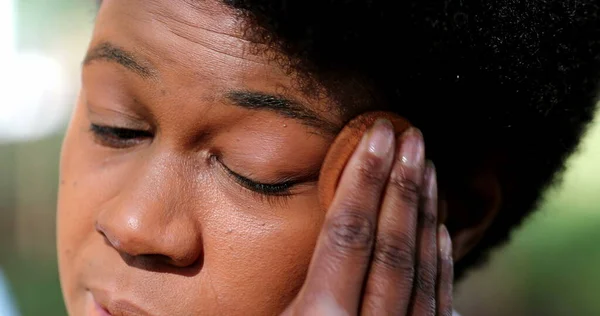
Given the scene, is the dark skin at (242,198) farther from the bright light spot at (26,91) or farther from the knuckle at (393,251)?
the bright light spot at (26,91)

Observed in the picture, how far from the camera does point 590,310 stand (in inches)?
88.4

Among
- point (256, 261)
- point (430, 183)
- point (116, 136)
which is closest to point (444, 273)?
point (430, 183)

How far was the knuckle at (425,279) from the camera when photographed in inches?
35.8

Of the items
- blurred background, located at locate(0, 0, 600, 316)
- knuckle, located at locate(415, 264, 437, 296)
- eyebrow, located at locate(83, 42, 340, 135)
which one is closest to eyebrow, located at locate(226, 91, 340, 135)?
eyebrow, located at locate(83, 42, 340, 135)

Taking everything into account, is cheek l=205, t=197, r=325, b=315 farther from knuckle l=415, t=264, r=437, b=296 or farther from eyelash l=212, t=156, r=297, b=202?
knuckle l=415, t=264, r=437, b=296

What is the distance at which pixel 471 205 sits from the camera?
3.72 ft

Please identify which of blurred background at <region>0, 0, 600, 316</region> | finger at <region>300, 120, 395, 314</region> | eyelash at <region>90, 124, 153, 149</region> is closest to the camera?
finger at <region>300, 120, 395, 314</region>

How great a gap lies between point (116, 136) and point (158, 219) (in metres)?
0.19

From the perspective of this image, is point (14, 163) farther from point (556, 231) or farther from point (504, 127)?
point (504, 127)

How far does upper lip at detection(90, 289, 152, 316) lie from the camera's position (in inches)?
34.8

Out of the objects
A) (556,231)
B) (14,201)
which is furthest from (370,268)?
(14,201)

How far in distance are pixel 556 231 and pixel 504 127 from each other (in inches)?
52.6

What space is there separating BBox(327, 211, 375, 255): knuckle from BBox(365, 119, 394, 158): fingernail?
0.08m

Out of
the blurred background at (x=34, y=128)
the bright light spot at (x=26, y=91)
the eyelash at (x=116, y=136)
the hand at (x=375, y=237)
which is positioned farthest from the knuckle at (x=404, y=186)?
the bright light spot at (x=26, y=91)
